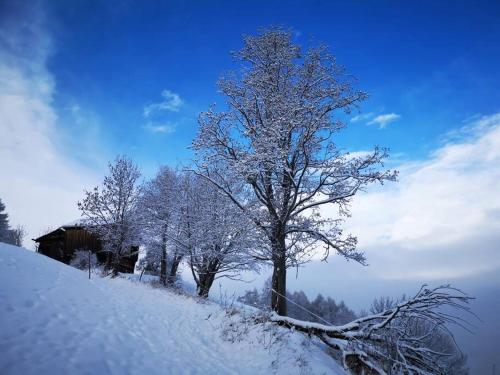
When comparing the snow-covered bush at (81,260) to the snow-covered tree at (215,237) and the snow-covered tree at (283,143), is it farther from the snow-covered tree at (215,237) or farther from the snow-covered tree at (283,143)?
the snow-covered tree at (283,143)

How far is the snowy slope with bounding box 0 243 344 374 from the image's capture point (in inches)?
176

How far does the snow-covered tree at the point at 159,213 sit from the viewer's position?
1873 centimetres

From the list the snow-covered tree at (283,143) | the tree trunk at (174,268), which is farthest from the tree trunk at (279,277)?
the tree trunk at (174,268)

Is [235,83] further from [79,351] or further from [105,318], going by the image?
[79,351]

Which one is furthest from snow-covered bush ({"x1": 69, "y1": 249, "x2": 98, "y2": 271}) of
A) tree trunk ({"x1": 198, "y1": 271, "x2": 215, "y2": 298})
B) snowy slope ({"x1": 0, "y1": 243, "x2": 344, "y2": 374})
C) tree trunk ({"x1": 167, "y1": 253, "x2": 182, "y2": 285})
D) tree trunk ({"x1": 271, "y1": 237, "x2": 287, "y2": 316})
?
tree trunk ({"x1": 271, "y1": 237, "x2": 287, "y2": 316})

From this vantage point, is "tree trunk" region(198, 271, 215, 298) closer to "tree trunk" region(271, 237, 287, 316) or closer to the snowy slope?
the snowy slope

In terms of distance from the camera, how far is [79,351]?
15.7ft

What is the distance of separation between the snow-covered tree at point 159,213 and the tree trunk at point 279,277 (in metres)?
8.52

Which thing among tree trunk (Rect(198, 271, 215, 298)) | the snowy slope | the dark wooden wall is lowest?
the snowy slope

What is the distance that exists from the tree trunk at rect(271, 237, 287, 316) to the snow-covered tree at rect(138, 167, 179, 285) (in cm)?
852

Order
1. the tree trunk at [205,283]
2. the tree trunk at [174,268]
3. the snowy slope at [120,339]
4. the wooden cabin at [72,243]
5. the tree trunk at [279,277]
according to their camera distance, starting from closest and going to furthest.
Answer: the snowy slope at [120,339] → the tree trunk at [279,277] → the tree trunk at [205,283] → the tree trunk at [174,268] → the wooden cabin at [72,243]

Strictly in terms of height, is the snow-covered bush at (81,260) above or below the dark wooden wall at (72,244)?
below

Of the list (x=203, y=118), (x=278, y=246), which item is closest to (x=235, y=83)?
(x=203, y=118)

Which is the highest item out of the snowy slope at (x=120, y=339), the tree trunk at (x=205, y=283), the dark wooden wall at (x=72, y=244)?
the dark wooden wall at (x=72, y=244)
